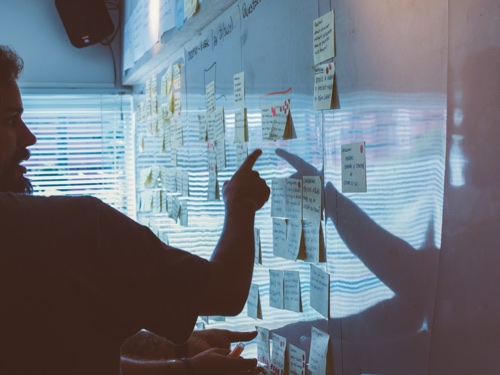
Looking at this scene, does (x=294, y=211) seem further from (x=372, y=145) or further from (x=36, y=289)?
(x=36, y=289)

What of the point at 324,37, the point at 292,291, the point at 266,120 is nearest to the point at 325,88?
the point at 324,37

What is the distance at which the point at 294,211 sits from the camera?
4.92 feet

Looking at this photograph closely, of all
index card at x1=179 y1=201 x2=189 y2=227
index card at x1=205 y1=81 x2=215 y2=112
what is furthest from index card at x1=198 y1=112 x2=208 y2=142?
index card at x1=179 y1=201 x2=189 y2=227

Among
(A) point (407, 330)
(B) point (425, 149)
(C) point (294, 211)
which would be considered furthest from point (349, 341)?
(B) point (425, 149)

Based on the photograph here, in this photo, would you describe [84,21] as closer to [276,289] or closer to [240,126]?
[240,126]

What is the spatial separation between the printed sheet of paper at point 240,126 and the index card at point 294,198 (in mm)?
307

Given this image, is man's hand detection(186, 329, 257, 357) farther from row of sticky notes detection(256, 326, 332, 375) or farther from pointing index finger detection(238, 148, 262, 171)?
pointing index finger detection(238, 148, 262, 171)

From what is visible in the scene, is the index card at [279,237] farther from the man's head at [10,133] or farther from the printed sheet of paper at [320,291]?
the man's head at [10,133]

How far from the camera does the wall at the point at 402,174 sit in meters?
0.88

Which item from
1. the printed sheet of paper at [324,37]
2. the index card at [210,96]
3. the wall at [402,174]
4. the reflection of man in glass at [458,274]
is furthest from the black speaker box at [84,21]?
the reflection of man in glass at [458,274]

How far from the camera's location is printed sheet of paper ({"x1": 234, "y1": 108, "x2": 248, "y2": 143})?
180cm

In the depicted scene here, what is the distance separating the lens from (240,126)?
1.82m

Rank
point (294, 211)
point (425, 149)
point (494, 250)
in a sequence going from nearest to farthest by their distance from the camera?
point (494, 250)
point (425, 149)
point (294, 211)

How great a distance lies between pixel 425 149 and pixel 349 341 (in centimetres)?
45
